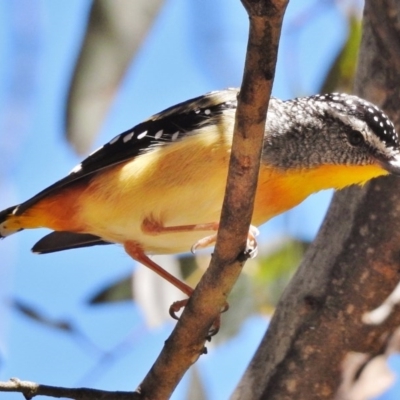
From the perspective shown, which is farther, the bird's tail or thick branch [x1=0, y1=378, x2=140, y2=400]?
the bird's tail

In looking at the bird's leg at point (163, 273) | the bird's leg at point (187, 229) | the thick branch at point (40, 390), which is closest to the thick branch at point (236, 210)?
the thick branch at point (40, 390)

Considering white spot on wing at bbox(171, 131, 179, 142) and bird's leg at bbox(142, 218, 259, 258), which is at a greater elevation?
white spot on wing at bbox(171, 131, 179, 142)

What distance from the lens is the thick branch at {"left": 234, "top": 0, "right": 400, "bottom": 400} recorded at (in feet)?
8.37

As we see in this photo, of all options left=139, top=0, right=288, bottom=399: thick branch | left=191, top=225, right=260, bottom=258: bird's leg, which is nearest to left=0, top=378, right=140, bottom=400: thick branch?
left=139, top=0, right=288, bottom=399: thick branch

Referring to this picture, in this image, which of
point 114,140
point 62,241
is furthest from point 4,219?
point 114,140

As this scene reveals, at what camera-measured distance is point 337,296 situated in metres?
2.63

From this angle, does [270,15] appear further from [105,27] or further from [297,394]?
[105,27]

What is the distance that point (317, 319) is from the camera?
8.57ft

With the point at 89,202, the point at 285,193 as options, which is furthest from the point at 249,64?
the point at 89,202

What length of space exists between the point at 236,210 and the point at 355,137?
998 mm

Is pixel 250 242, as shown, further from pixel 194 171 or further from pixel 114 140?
pixel 114 140

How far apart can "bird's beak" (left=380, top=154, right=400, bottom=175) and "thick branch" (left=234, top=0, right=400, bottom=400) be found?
112 millimetres

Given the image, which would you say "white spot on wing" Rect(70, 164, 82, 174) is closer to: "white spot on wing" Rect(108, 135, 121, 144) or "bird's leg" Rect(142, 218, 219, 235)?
"white spot on wing" Rect(108, 135, 121, 144)

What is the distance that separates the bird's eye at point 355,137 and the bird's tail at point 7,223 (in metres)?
1.12
